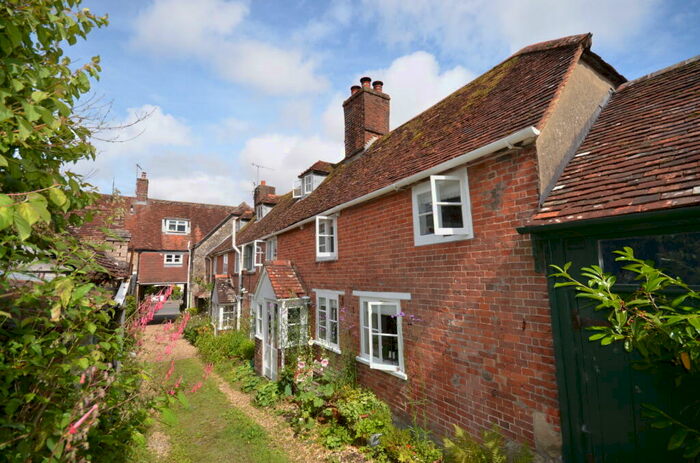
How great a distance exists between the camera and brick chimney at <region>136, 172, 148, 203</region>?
29873mm

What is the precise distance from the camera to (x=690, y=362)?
7.40 feet

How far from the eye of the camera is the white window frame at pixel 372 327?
7094 millimetres

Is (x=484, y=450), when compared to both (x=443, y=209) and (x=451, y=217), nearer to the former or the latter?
(x=451, y=217)

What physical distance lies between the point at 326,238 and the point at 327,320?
2.49 metres

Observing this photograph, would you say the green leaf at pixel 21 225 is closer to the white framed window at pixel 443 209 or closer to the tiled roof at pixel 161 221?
the white framed window at pixel 443 209

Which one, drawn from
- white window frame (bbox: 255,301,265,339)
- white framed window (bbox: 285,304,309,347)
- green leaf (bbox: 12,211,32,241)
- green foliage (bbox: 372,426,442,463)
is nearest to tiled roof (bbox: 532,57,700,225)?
green foliage (bbox: 372,426,442,463)

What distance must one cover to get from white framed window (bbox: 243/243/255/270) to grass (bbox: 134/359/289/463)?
886 centimetres

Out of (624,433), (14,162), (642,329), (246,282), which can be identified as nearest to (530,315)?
(624,433)

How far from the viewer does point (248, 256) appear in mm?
18859

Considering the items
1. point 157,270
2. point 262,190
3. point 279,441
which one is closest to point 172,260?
point 157,270

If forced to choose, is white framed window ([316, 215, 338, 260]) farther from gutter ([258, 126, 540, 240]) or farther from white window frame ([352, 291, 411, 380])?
white window frame ([352, 291, 411, 380])

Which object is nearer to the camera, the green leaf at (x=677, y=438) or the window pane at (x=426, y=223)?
the green leaf at (x=677, y=438)

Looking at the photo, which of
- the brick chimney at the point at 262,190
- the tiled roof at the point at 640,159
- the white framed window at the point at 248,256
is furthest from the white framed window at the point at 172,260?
the tiled roof at the point at 640,159

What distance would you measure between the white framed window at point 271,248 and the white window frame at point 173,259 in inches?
691
